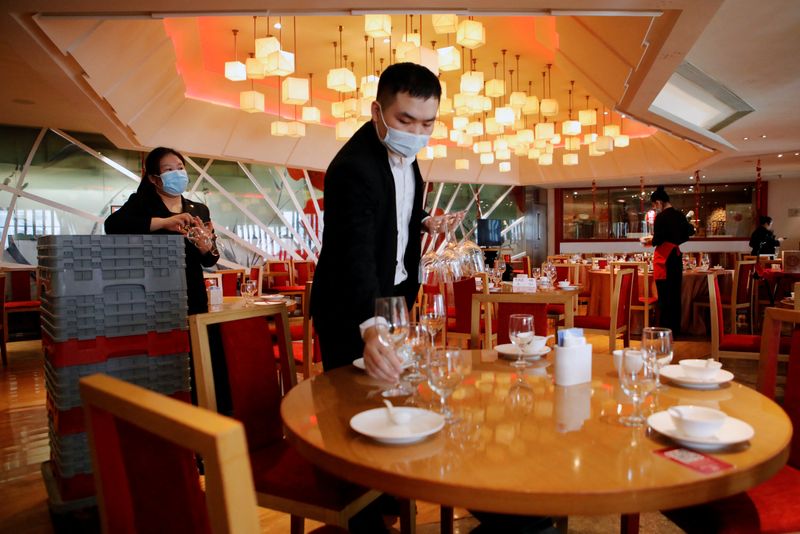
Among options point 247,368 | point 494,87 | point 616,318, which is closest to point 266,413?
point 247,368

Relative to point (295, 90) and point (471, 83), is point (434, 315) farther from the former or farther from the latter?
point (471, 83)

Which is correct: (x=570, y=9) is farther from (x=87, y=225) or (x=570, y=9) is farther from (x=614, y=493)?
(x=87, y=225)

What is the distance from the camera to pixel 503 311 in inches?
126

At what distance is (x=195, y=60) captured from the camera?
331 inches

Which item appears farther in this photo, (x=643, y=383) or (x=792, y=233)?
(x=792, y=233)

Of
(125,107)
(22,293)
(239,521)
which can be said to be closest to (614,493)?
(239,521)

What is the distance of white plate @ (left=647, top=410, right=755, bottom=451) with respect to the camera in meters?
1.08

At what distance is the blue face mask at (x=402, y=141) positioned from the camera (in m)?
1.84

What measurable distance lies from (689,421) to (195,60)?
350 inches

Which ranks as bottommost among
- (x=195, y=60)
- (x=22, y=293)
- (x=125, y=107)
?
(x=22, y=293)

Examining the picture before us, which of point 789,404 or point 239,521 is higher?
point 239,521

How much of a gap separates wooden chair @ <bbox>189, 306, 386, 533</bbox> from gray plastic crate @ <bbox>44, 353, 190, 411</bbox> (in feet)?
1.98

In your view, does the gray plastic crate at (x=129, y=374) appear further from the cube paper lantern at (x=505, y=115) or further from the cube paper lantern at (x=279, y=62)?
the cube paper lantern at (x=505, y=115)

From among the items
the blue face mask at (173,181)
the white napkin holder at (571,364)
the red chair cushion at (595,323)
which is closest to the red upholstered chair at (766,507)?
the white napkin holder at (571,364)
